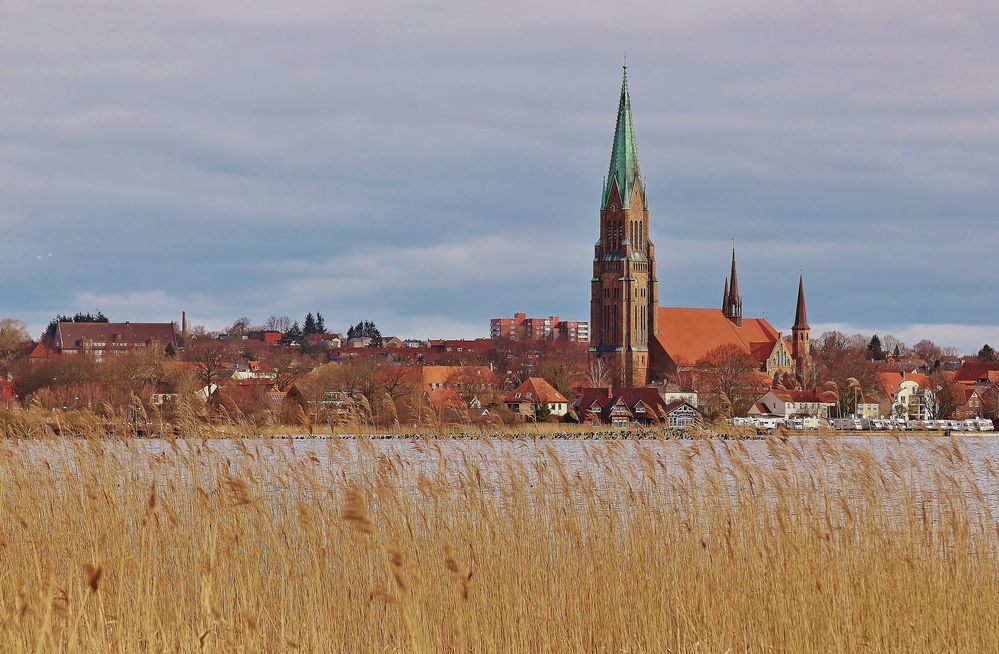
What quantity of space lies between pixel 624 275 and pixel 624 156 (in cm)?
1149

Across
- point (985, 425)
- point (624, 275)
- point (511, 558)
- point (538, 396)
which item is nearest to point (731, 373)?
point (624, 275)

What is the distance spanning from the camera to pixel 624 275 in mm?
126750

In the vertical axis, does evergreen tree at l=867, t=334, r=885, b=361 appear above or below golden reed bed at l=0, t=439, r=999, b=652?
above

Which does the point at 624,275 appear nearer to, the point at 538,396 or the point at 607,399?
the point at 607,399

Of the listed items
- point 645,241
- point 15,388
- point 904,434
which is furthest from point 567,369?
point 904,434

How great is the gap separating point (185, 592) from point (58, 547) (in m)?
1.60

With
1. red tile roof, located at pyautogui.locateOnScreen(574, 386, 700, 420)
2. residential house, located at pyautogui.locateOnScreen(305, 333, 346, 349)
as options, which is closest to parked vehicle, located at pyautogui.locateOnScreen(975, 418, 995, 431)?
red tile roof, located at pyautogui.locateOnScreen(574, 386, 700, 420)

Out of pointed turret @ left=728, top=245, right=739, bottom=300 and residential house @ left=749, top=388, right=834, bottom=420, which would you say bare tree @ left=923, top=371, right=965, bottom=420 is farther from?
pointed turret @ left=728, top=245, right=739, bottom=300

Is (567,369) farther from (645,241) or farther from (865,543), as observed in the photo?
(865,543)

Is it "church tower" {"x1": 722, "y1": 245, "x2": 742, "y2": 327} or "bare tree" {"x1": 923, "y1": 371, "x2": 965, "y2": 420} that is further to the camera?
"church tower" {"x1": 722, "y1": 245, "x2": 742, "y2": 327}

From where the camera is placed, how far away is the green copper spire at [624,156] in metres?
123

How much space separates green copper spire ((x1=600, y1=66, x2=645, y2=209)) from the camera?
123 meters

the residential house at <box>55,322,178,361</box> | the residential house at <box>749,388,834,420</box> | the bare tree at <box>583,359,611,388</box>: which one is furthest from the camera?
the residential house at <box>55,322,178,361</box>

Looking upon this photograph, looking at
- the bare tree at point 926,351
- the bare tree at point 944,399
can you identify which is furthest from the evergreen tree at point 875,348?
the bare tree at point 944,399
